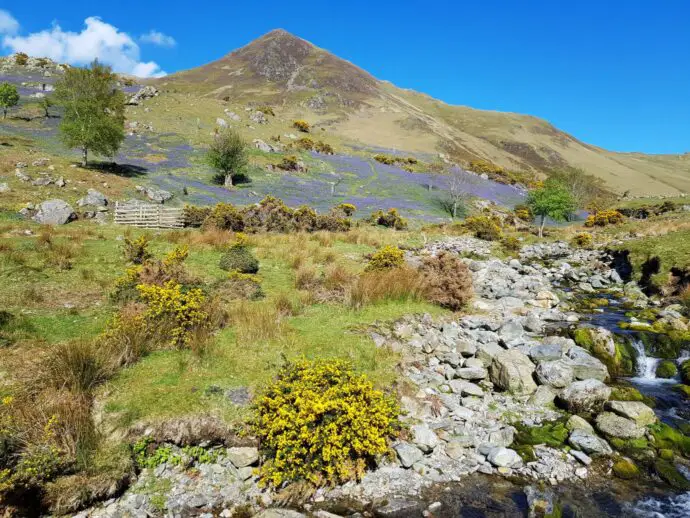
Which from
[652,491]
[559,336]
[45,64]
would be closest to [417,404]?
[652,491]

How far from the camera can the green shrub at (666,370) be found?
37.9ft

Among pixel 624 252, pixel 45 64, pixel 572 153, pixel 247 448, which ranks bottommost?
→ pixel 247 448

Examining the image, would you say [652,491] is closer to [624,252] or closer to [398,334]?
[398,334]

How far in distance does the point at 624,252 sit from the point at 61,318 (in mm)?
27501

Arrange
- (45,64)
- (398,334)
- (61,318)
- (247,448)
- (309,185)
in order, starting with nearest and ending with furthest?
(247,448)
(61,318)
(398,334)
(309,185)
(45,64)

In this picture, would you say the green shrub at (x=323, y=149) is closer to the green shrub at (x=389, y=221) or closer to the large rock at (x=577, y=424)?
the green shrub at (x=389, y=221)

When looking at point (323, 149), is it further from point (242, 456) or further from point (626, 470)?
point (626, 470)

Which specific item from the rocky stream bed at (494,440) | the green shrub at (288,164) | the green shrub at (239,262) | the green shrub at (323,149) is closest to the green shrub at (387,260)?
the rocky stream bed at (494,440)

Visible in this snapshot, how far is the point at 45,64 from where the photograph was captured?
73.4 meters

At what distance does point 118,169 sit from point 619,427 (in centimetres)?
4063

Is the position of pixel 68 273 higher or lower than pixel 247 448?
higher

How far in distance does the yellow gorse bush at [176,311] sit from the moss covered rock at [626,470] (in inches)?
381

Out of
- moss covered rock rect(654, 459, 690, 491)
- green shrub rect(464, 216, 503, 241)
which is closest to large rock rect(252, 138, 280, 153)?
green shrub rect(464, 216, 503, 241)

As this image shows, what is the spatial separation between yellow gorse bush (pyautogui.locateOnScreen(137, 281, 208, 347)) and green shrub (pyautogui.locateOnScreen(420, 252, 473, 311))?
8447 mm
